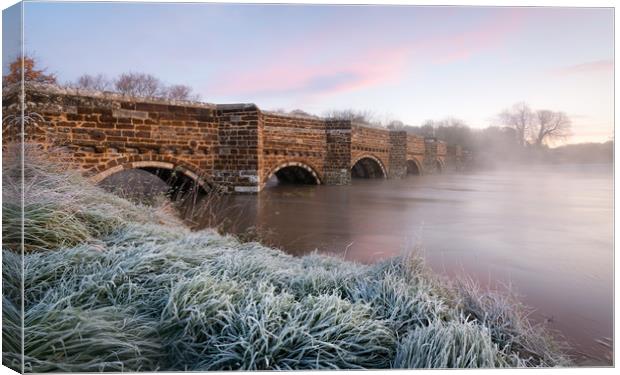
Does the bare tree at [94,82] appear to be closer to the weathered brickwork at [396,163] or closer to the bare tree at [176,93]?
the bare tree at [176,93]

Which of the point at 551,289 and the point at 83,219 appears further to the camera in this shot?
the point at 83,219

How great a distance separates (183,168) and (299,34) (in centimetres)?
659

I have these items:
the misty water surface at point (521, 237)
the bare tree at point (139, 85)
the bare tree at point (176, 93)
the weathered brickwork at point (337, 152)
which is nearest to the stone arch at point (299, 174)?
the weathered brickwork at point (337, 152)

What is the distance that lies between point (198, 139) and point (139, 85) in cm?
243

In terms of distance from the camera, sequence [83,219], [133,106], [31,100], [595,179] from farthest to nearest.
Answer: [133,106]
[31,100]
[83,219]
[595,179]

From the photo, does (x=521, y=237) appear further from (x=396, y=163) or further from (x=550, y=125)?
(x=396, y=163)

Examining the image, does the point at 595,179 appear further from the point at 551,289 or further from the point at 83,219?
the point at 83,219

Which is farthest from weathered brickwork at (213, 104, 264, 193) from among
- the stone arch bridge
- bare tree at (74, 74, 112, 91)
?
bare tree at (74, 74, 112, 91)

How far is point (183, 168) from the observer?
926 centimetres

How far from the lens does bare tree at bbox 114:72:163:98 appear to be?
6715mm

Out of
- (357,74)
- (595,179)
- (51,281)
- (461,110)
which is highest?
(357,74)

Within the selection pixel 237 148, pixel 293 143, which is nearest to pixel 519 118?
pixel 237 148

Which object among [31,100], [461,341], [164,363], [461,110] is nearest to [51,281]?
[164,363]

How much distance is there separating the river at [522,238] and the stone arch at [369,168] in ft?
36.2
